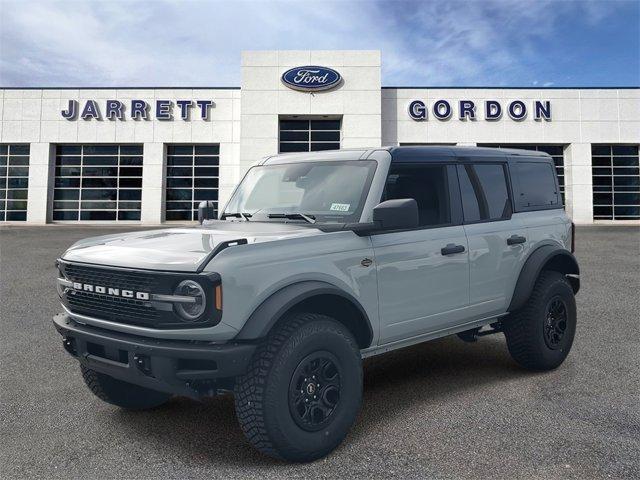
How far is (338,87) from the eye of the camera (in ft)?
86.9

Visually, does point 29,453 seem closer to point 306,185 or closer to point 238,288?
point 238,288

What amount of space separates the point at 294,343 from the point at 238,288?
0.49 m

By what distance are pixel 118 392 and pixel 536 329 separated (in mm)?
3691

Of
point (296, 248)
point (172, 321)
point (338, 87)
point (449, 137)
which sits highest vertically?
point (338, 87)

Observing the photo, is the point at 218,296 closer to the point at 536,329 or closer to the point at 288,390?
the point at 288,390

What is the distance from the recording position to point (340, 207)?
3.79 meters

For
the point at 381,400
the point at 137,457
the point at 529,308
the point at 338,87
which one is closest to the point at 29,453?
the point at 137,457

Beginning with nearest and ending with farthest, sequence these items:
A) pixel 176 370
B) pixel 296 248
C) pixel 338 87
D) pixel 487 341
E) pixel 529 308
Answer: pixel 176 370 < pixel 296 248 < pixel 529 308 < pixel 487 341 < pixel 338 87

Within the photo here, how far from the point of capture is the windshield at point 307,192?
378 cm

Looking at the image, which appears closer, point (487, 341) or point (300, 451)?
point (300, 451)

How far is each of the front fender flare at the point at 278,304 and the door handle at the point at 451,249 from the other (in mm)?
1121

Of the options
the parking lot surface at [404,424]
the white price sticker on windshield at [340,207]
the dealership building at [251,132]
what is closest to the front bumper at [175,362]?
the parking lot surface at [404,424]

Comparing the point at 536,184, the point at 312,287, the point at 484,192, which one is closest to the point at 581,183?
the point at 536,184

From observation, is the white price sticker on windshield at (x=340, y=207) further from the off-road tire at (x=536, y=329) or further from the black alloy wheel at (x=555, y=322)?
the black alloy wheel at (x=555, y=322)
